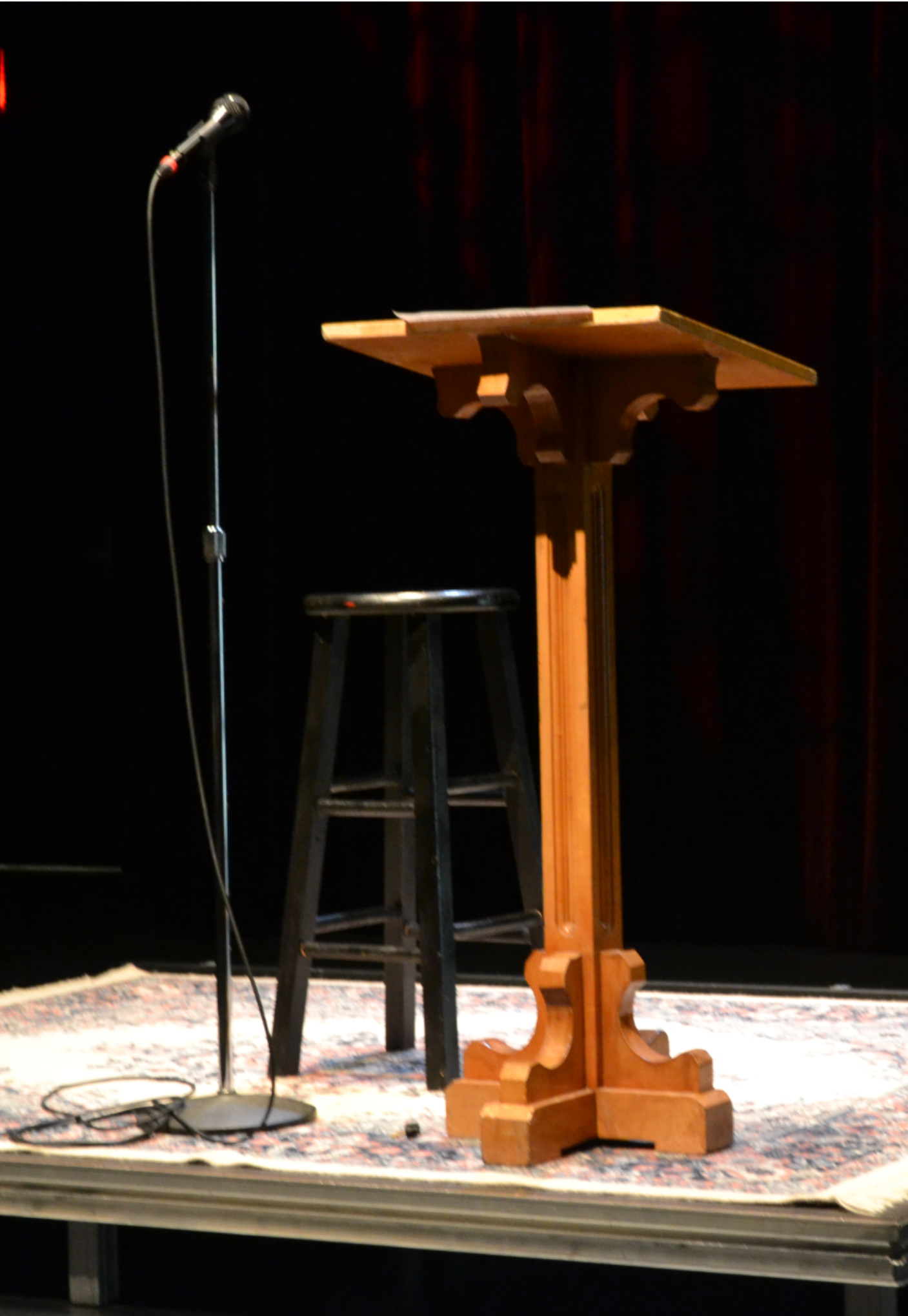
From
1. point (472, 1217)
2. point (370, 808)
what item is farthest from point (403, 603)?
point (472, 1217)

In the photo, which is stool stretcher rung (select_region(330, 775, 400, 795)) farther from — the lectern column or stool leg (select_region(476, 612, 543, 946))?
the lectern column

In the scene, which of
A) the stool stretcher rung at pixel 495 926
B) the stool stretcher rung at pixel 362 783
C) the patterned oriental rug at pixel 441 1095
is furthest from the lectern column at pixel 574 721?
the stool stretcher rung at pixel 362 783

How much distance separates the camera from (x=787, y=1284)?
7.91ft

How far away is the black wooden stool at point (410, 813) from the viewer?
2783 millimetres

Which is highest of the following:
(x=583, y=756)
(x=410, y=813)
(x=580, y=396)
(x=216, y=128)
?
(x=216, y=128)

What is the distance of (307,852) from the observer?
9.61ft

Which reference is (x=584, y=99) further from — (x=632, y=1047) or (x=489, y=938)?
(x=632, y=1047)

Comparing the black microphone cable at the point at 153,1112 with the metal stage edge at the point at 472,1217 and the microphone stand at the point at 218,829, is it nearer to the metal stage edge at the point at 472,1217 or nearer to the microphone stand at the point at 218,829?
the microphone stand at the point at 218,829

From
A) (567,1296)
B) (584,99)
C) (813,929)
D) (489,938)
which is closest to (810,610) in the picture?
(813,929)

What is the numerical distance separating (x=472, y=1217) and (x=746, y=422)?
8.54 ft

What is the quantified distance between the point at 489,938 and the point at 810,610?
A: 1613 mm

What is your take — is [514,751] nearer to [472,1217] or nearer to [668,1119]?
[668,1119]

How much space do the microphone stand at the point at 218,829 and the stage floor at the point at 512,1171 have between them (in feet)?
0.15

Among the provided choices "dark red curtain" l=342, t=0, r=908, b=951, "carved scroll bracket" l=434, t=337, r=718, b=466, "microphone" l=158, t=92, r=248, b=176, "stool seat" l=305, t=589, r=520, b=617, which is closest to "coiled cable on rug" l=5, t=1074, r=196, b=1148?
"stool seat" l=305, t=589, r=520, b=617
